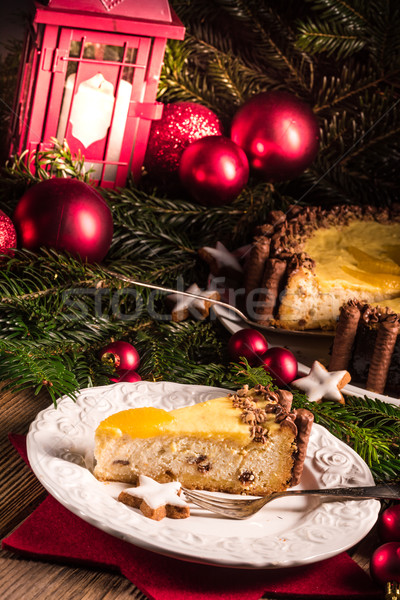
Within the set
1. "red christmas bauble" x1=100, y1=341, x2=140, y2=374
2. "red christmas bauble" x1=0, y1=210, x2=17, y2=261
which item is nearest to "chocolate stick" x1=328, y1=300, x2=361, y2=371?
"red christmas bauble" x1=100, y1=341, x2=140, y2=374

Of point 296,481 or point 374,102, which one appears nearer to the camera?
point 296,481

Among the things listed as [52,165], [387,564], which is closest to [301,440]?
[387,564]

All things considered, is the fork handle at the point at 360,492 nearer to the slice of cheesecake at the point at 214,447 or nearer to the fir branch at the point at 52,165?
the slice of cheesecake at the point at 214,447

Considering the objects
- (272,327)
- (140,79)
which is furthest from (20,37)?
(272,327)

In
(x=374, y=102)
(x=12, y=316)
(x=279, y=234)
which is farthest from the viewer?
(x=374, y=102)

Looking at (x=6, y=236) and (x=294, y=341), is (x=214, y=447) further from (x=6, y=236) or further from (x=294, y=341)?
(x=6, y=236)

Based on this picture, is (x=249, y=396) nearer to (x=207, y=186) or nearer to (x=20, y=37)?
(x=207, y=186)

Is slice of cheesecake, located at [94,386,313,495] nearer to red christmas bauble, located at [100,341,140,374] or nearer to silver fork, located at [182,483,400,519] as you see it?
silver fork, located at [182,483,400,519]
